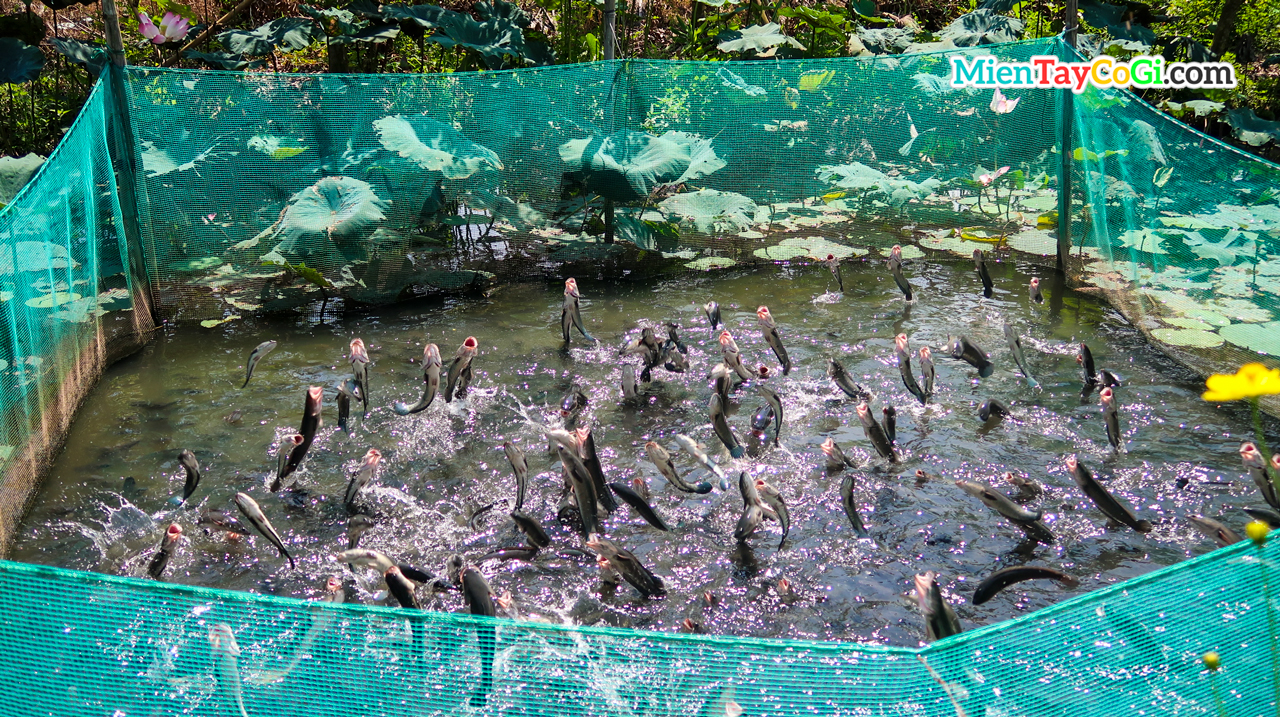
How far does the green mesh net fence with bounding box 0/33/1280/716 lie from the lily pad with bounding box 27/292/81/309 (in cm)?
2

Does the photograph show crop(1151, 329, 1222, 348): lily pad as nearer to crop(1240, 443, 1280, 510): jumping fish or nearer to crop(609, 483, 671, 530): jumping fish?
crop(1240, 443, 1280, 510): jumping fish

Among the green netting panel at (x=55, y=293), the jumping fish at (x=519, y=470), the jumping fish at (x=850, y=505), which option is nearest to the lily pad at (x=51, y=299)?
the green netting panel at (x=55, y=293)

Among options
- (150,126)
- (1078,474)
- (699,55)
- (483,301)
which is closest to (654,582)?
(1078,474)

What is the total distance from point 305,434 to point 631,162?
394 centimetres

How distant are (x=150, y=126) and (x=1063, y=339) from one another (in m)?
6.47

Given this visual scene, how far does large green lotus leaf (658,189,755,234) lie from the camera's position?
8.03 meters

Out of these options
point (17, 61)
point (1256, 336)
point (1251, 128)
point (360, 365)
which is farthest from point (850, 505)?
point (17, 61)

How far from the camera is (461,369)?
17.9ft

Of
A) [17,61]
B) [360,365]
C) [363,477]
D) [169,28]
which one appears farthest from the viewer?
[169,28]

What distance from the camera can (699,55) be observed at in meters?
11.9

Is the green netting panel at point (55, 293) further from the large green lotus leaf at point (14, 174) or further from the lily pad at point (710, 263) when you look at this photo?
the lily pad at point (710, 263)

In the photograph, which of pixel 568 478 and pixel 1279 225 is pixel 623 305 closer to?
pixel 568 478

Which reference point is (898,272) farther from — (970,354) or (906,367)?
(906,367)

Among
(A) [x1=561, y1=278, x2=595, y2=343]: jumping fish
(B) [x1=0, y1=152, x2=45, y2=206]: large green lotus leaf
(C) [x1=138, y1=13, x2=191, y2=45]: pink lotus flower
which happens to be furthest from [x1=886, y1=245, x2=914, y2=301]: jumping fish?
(C) [x1=138, y1=13, x2=191, y2=45]: pink lotus flower
